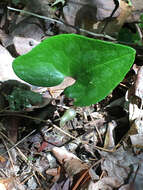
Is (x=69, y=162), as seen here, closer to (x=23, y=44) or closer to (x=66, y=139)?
(x=66, y=139)

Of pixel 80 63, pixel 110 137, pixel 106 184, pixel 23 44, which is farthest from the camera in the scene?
pixel 23 44

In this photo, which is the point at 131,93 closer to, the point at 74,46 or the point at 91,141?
the point at 91,141

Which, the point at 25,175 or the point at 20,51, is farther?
the point at 20,51

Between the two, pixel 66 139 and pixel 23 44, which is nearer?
pixel 66 139

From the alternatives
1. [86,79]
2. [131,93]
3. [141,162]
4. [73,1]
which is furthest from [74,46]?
[73,1]

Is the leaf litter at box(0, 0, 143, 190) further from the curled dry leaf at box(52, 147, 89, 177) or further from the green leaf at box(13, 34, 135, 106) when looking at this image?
the green leaf at box(13, 34, 135, 106)

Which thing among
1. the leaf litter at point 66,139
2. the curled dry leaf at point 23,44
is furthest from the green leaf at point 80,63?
the curled dry leaf at point 23,44

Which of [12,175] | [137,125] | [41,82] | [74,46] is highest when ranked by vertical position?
[74,46]

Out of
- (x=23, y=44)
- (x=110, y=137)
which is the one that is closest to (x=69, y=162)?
(x=110, y=137)
